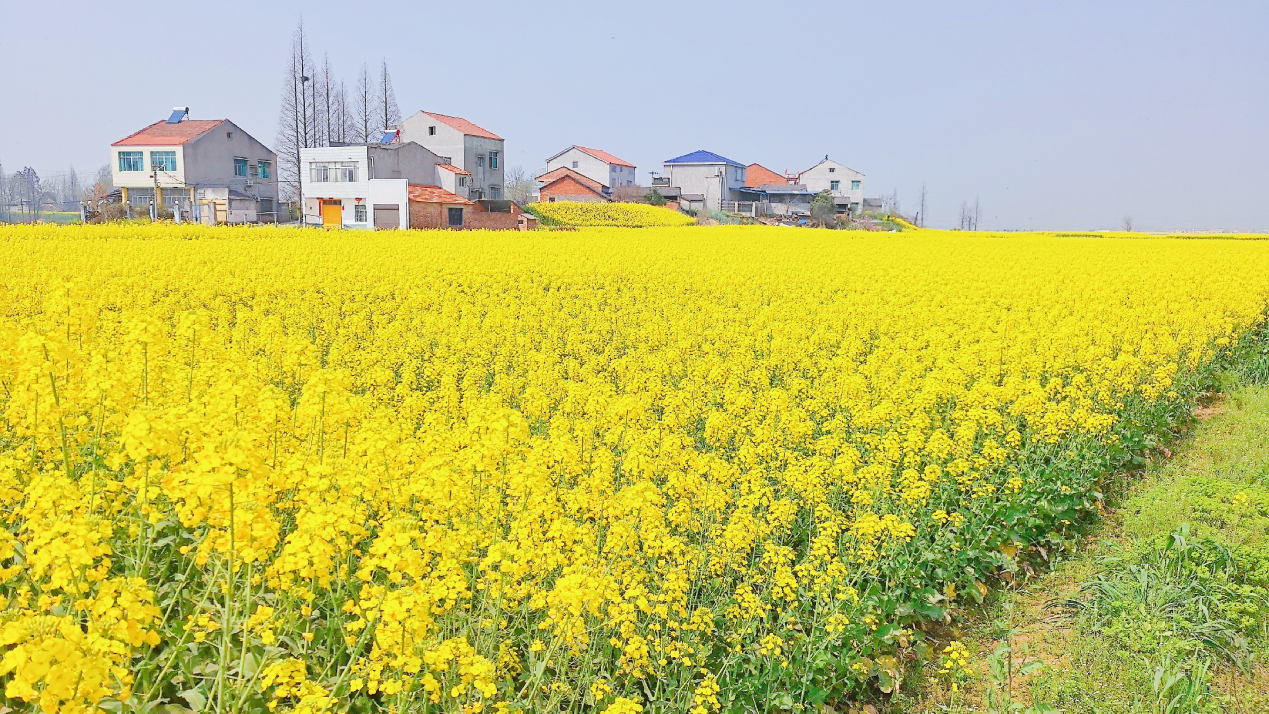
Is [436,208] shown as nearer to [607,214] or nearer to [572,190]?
[607,214]

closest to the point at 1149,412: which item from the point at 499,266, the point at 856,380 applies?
the point at 856,380

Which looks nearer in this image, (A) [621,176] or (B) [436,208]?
(B) [436,208]

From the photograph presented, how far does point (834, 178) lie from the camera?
3637 inches

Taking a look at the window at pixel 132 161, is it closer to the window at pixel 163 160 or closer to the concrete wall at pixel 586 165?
the window at pixel 163 160

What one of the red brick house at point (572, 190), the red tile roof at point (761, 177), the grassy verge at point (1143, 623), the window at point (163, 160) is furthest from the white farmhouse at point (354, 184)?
the red tile roof at point (761, 177)

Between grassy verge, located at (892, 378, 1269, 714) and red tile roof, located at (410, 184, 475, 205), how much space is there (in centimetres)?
4152

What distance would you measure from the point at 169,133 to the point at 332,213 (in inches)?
653

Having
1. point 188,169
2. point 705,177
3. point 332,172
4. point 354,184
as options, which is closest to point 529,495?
point 354,184

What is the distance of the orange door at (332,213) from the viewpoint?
155ft

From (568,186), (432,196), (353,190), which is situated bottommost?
(432,196)

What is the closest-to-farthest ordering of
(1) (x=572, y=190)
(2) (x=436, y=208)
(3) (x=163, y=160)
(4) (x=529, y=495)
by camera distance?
(4) (x=529, y=495), (2) (x=436, y=208), (3) (x=163, y=160), (1) (x=572, y=190)

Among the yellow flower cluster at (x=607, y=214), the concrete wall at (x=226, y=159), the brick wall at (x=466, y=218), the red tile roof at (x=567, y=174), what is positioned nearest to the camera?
the brick wall at (x=466, y=218)

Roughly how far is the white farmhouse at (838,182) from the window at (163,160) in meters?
64.8

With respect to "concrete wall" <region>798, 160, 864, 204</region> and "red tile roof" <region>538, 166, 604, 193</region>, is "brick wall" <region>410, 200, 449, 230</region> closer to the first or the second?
"red tile roof" <region>538, 166, 604, 193</region>
